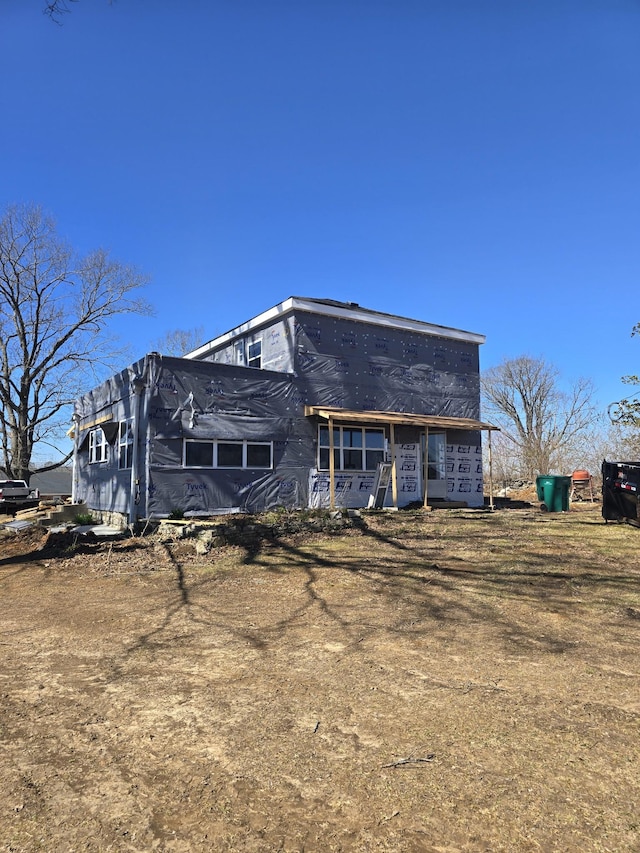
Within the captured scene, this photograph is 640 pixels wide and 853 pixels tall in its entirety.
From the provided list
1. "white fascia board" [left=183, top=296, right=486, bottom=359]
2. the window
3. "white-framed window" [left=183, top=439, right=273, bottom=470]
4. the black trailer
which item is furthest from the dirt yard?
the window

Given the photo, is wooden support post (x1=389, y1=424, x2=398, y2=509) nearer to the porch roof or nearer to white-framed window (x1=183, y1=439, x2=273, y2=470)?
the porch roof

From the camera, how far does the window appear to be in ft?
58.6

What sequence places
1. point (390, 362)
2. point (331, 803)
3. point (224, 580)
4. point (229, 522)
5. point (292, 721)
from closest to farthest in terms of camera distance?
point (331, 803) → point (292, 721) → point (224, 580) → point (229, 522) → point (390, 362)

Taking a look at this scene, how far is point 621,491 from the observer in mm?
13562

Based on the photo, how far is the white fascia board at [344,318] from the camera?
16.5 metres

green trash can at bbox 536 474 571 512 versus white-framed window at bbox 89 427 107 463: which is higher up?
white-framed window at bbox 89 427 107 463

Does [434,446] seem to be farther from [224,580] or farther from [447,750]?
[447,750]

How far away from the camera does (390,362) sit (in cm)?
1828

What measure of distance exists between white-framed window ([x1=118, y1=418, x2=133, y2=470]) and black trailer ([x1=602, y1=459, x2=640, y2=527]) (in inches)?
478

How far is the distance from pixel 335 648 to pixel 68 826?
3.20m

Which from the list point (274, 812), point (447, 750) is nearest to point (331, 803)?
point (274, 812)

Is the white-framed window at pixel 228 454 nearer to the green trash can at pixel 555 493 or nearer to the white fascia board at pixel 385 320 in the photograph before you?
the white fascia board at pixel 385 320

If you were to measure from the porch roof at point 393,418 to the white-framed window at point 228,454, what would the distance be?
177 centimetres

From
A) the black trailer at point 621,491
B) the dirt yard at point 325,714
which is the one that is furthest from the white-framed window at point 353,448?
the dirt yard at point 325,714
